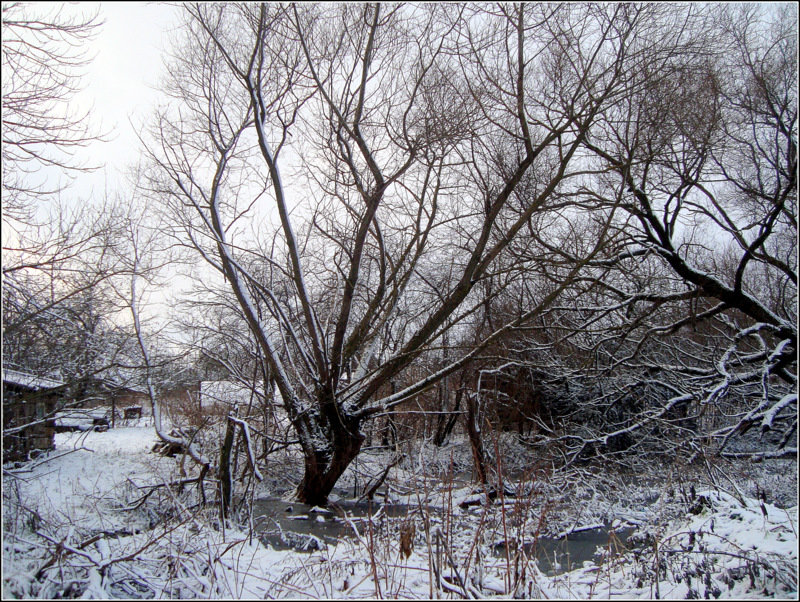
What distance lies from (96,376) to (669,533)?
774cm

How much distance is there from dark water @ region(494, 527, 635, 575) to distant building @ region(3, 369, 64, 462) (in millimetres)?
5264

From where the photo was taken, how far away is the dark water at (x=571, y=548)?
6332 millimetres

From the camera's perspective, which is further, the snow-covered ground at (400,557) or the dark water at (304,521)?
the dark water at (304,521)

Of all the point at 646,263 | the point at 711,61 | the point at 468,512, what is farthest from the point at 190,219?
the point at 711,61

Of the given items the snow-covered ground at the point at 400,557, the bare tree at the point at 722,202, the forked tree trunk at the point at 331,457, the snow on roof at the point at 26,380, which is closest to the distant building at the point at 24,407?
the snow on roof at the point at 26,380

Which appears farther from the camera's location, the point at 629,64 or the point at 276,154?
the point at 276,154

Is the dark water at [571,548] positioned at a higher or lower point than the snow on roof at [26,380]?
lower

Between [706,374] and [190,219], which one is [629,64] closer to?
[706,374]

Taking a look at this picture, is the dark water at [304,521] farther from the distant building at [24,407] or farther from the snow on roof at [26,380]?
the snow on roof at [26,380]

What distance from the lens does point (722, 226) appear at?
8688 millimetres

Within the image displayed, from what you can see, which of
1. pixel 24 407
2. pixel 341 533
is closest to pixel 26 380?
pixel 24 407

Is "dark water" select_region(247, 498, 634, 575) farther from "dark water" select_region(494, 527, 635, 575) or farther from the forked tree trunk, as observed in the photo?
the forked tree trunk

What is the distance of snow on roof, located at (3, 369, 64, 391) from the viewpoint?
201 inches

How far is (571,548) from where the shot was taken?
7.30 metres
